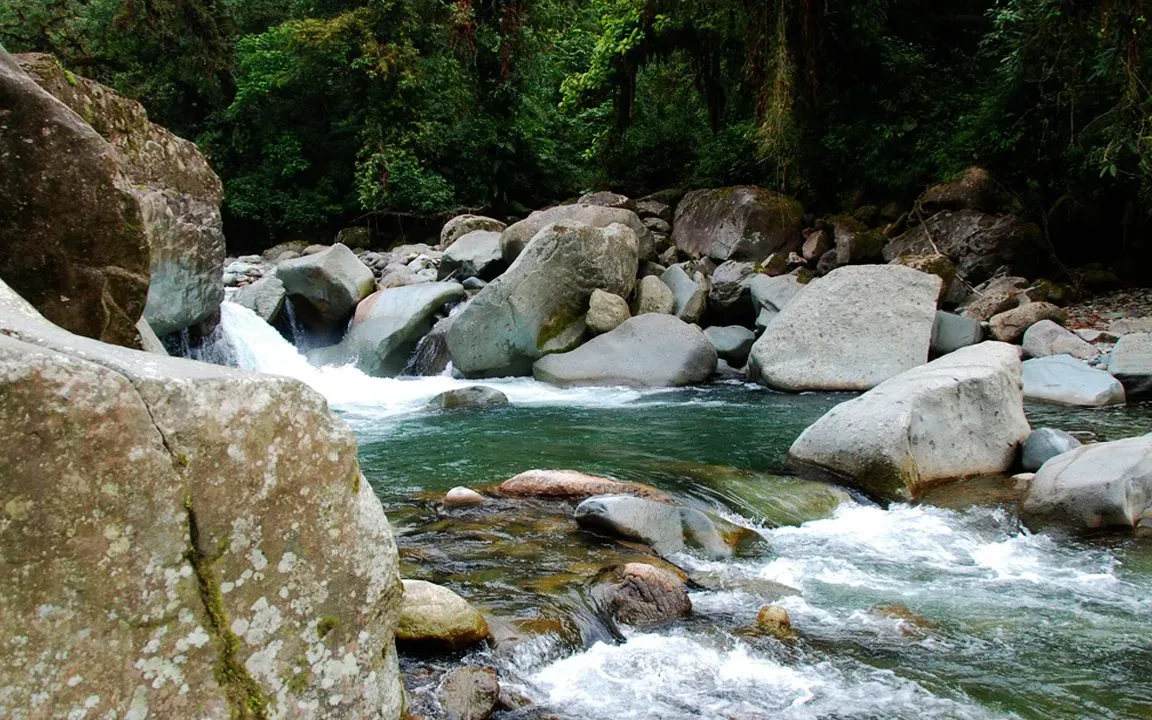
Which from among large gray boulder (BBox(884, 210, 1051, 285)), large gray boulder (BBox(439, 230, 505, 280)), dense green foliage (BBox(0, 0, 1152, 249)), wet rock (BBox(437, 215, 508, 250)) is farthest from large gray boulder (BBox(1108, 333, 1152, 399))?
wet rock (BBox(437, 215, 508, 250))

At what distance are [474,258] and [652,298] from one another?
310 centimetres

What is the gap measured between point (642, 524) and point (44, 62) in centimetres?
458

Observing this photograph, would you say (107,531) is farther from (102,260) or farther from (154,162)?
(154,162)

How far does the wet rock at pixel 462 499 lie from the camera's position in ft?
18.9

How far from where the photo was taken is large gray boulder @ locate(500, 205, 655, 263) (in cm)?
1399

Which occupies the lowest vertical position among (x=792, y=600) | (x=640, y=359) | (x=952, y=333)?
(x=792, y=600)

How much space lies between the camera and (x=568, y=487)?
6008 mm

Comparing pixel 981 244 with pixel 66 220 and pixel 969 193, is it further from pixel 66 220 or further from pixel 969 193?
pixel 66 220

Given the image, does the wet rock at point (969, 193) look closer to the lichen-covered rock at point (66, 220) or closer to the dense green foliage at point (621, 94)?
the dense green foliage at point (621, 94)

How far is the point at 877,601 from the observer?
179 inches

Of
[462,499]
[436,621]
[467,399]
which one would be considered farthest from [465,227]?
[436,621]

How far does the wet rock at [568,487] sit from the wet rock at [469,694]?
8.72 ft

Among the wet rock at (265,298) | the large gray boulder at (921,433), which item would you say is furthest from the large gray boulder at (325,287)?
the large gray boulder at (921,433)

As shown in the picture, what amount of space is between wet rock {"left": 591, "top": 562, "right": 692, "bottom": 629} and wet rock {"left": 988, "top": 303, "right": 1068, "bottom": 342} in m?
8.60
